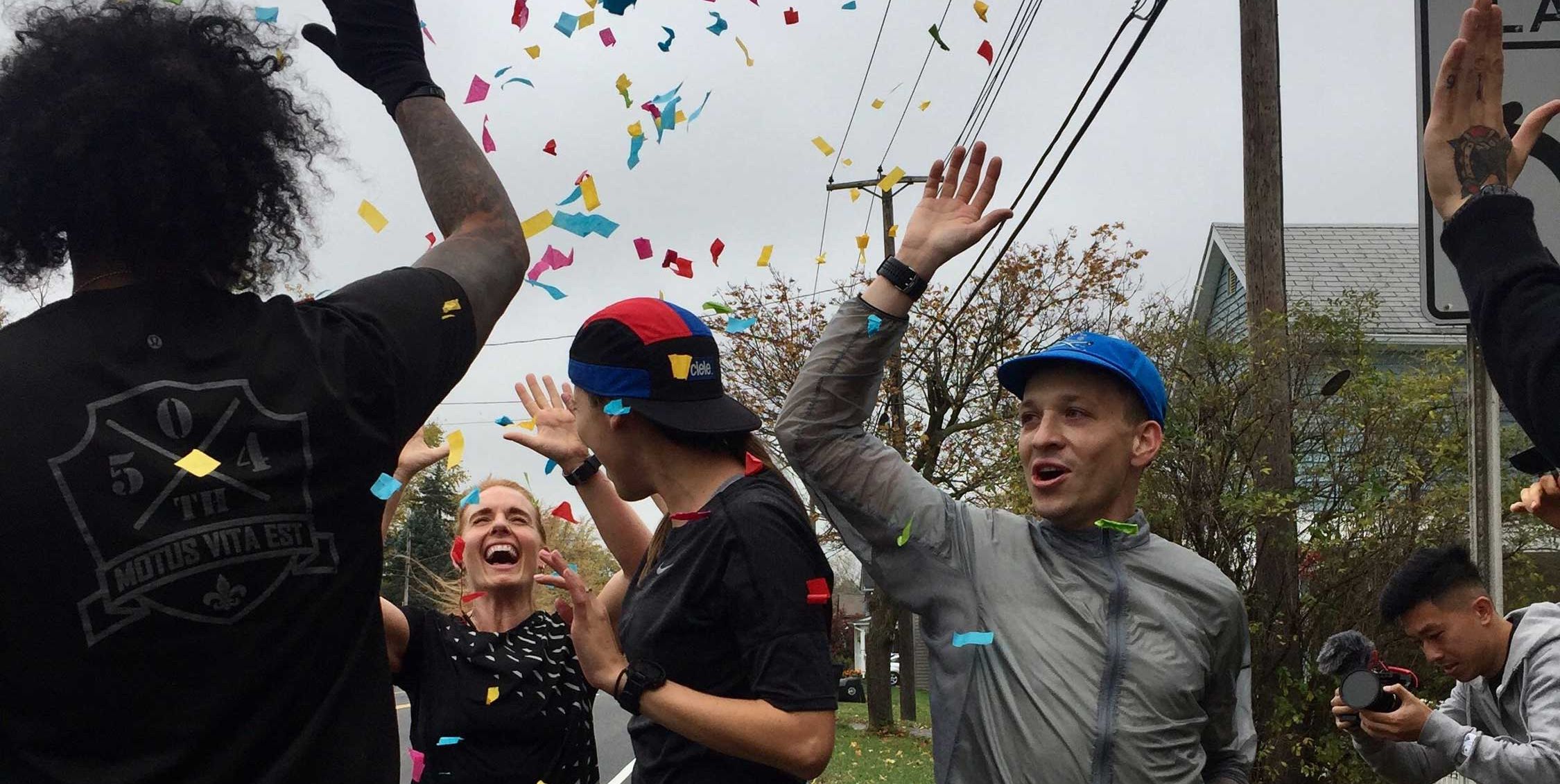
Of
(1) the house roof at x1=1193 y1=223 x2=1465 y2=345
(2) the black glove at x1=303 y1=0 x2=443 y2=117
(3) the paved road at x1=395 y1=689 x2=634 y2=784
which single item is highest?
(1) the house roof at x1=1193 y1=223 x2=1465 y2=345

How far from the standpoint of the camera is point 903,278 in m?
2.81

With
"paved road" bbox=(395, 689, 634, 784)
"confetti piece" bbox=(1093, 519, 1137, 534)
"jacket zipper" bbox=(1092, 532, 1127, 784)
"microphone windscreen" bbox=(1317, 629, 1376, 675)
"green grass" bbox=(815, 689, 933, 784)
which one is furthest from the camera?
"green grass" bbox=(815, 689, 933, 784)

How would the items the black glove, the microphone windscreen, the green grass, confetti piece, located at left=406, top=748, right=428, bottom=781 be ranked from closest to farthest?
the black glove → the microphone windscreen → confetti piece, located at left=406, top=748, right=428, bottom=781 → the green grass

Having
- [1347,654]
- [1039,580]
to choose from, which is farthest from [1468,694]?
[1039,580]

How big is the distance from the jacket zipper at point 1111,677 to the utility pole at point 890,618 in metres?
16.5

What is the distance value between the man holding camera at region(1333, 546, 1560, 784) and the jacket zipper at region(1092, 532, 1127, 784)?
1.50 meters

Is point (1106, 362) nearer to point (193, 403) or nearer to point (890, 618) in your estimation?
point (193, 403)

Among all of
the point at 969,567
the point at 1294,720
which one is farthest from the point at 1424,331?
the point at 969,567

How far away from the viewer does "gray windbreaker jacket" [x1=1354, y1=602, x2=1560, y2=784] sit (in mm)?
3777

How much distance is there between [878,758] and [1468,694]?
18.0 meters

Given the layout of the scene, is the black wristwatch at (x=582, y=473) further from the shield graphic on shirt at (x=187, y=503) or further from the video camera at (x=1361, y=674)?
the video camera at (x=1361, y=674)

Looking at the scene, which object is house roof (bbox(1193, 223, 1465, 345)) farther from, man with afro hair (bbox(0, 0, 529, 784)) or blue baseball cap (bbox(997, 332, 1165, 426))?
man with afro hair (bbox(0, 0, 529, 784))

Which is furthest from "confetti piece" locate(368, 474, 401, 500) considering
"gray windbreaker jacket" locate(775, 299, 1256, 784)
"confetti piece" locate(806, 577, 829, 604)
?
"gray windbreaker jacket" locate(775, 299, 1256, 784)

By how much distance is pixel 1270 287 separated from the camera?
9625 millimetres
